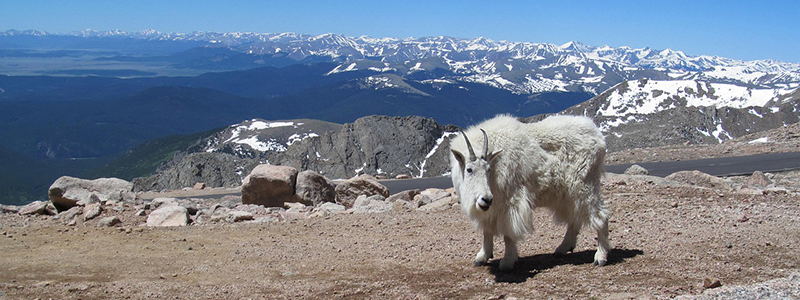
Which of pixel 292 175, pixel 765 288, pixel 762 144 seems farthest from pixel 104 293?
pixel 762 144

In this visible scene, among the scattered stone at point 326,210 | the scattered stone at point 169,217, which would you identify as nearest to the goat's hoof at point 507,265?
the scattered stone at point 326,210

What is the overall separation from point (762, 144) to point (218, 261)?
30.5m

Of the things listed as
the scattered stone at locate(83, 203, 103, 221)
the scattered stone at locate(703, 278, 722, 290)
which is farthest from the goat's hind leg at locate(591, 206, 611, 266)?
the scattered stone at locate(83, 203, 103, 221)

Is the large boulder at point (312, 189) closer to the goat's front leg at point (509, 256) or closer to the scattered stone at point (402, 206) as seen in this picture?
the scattered stone at point (402, 206)

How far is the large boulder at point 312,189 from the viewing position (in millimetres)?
18438

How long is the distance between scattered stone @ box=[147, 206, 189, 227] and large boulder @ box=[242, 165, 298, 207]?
560 centimetres

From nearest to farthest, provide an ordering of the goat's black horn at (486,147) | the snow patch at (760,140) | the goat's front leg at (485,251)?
the goat's black horn at (486,147) → the goat's front leg at (485,251) → the snow patch at (760,140)

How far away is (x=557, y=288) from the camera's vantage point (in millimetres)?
6848

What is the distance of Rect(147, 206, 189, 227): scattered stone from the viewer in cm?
1230

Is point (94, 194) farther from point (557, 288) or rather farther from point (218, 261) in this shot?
point (557, 288)

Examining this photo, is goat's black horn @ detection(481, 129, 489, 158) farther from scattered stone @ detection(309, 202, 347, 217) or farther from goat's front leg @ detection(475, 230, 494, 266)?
scattered stone @ detection(309, 202, 347, 217)

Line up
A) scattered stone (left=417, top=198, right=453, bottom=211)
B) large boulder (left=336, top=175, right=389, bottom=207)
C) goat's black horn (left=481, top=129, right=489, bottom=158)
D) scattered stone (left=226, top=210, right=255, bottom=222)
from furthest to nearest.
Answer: large boulder (left=336, top=175, right=389, bottom=207), scattered stone (left=417, top=198, right=453, bottom=211), scattered stone (left=226, top=210, right=255, bottom=222), goat's black horn (left=481, top=129, right=489, bottom=158)

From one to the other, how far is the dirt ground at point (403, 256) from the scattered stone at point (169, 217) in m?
0.42

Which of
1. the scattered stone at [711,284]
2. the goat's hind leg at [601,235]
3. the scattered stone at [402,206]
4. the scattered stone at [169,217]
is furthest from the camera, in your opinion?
the scattered stone at [402,206]
